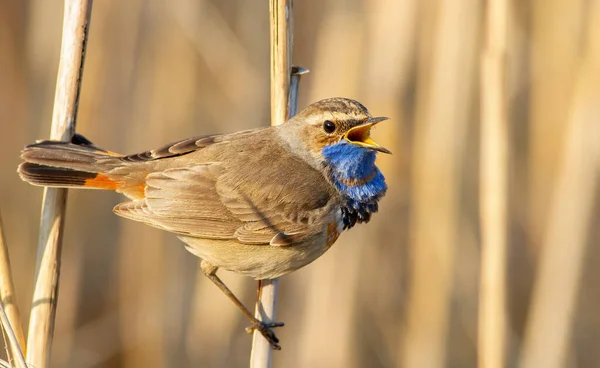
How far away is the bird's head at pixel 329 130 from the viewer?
320 centimetres

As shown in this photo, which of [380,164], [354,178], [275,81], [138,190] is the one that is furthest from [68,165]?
[380,164]

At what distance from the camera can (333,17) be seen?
14.6 feet

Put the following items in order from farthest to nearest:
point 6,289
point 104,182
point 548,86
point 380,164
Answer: point 548,86 → point 380,164 → point 104,182 → point 6,289

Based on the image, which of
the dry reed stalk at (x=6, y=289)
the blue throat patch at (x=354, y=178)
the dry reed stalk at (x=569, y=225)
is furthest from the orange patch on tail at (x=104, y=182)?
the dry reed stalk at (x=569, y=225)

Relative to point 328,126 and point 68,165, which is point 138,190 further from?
point 328,126

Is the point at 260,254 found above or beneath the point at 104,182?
beneath

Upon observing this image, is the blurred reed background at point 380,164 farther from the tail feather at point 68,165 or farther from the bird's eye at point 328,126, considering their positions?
the tail feather at point 68,165

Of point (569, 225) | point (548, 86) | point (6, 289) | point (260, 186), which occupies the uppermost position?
point (548, 86)

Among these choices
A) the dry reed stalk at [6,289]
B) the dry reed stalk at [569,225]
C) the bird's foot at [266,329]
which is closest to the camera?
the dry reed stalk at [6,289]

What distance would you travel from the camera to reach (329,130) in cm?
329

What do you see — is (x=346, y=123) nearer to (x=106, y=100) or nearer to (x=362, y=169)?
(x=362, y=169)

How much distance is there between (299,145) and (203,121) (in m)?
1.89

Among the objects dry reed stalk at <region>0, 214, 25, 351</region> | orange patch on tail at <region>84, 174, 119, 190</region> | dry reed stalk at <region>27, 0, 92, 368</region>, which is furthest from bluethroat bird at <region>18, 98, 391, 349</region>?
dry reed stalk at <region>0, 214, 25, 351</region>

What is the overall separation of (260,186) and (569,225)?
6.97ft
